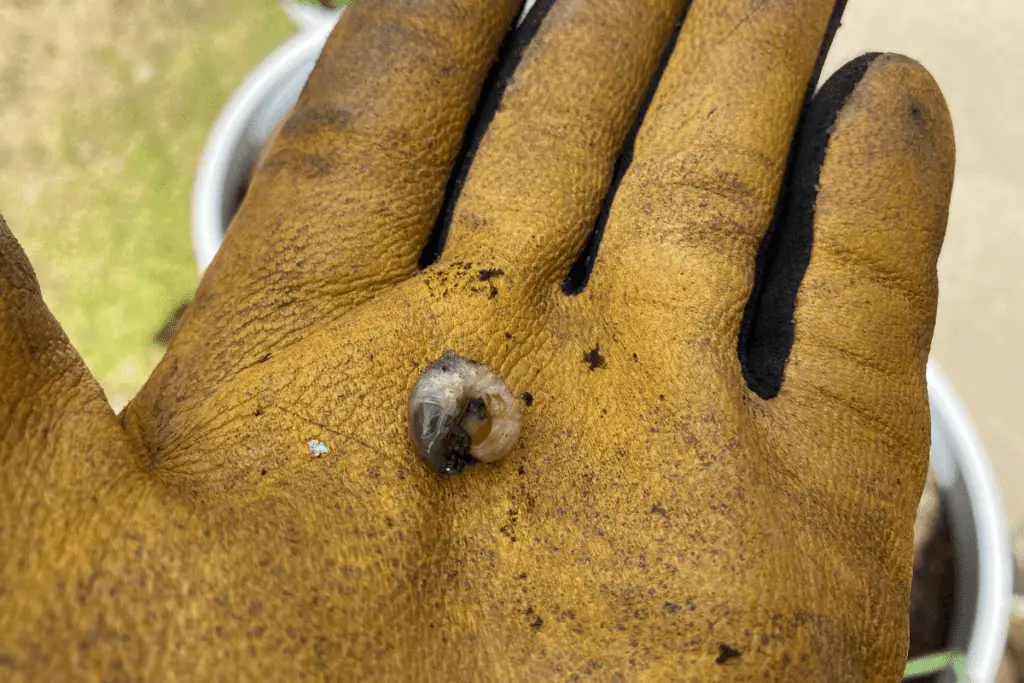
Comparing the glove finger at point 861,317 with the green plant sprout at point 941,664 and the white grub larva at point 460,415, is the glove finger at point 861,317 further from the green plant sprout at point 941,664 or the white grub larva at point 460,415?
the green plant sprout at point 941,664

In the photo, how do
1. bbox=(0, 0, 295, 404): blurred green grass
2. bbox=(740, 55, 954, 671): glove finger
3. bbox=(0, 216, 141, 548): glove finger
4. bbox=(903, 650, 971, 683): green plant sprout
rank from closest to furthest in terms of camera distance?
bbox=(0, 216, 141, 548): glove finger < bbox=(740, 55, 954, 671): glove finger < bbox=(903, 650, 971, 683): green plant sprout < bbox=(0, 0, 295, 404): blurred green grass

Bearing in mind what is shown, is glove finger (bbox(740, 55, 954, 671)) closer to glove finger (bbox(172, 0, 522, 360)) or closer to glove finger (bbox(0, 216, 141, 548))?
glove finger (bbox(172, 0, 522, 360))

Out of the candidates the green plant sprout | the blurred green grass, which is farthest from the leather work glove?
the blurred green grass

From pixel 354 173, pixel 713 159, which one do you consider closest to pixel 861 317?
pixel 713 159

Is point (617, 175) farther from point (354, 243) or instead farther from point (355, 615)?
point (355, 615)

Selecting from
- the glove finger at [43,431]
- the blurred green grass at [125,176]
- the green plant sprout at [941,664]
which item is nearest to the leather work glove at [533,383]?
the glove finger at [43,431]

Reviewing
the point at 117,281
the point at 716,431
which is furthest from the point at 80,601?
the point at 117,281
